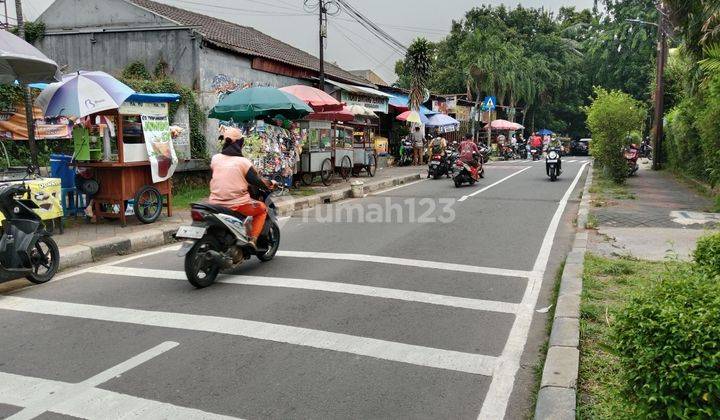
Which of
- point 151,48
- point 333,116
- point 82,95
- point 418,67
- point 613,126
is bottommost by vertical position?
point 613,126

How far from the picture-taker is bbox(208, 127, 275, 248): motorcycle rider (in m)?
7.41

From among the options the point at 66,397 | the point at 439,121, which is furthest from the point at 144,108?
the point at 439,121

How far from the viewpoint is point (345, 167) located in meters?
19.6

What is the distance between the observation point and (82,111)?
966 centimetres

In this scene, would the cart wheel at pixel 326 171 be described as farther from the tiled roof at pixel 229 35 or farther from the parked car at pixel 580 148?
the parked car at pixel 580 148

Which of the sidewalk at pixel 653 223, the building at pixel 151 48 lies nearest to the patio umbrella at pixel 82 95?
the building at pixel 151 48

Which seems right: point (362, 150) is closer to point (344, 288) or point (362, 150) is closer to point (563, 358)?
point (344, 288)

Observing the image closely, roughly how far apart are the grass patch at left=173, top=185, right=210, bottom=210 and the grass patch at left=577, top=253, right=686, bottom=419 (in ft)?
29.3

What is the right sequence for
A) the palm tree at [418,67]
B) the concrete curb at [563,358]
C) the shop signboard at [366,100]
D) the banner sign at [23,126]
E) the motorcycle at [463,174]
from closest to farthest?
the concrete curb at [563,358] < the banner sign at [23,126] < the motorcycle at [463,174] < the shop signboard at [366,100] < the palm tree at [418,67]

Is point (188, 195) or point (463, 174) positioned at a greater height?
point (463, 174)

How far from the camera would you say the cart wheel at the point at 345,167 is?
19.4 meters

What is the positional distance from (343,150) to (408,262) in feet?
38.3

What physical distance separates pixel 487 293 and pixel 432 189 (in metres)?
12.1

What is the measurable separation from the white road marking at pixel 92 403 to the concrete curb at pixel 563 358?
2.09 metres
